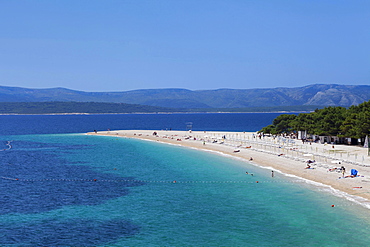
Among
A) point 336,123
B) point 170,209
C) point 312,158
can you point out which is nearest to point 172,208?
point 170,209

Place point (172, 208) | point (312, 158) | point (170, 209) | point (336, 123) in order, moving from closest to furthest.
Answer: point (170, 209) → point (172, 208) → point (312, 158) → point (336, 123)

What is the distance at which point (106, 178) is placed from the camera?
2256 inches

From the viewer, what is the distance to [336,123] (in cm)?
9100

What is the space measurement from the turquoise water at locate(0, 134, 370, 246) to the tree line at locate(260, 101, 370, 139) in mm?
30100

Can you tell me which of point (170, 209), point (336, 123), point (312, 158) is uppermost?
point (336, 123)

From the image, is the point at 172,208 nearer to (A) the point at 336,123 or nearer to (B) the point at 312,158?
(B) the point at 312,158

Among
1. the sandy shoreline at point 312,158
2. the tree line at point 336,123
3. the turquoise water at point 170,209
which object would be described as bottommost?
the turquoise water at point 170,209

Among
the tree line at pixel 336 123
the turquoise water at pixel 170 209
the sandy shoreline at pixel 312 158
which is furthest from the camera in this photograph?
the tree line at pixel 336 123

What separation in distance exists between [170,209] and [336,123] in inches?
2449

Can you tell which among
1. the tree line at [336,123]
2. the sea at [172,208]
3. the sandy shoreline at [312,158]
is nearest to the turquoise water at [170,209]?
the sea at [172,208]

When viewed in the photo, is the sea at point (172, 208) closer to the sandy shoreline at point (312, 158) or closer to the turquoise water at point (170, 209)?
the turquoise water at point (170, 209)

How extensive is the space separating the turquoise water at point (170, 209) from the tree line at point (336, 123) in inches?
1185

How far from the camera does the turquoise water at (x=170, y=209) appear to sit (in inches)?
1264

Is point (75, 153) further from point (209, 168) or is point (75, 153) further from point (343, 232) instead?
point (343, 232)
